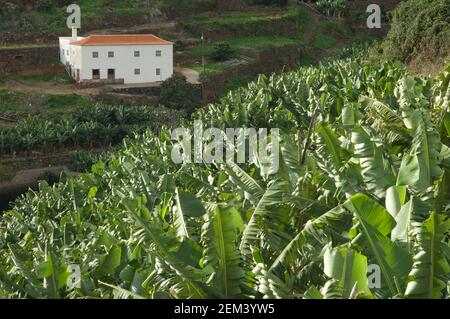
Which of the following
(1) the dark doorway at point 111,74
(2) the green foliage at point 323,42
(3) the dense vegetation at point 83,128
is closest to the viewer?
(3) the dense vegetation at point 83,128

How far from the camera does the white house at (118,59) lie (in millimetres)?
43062

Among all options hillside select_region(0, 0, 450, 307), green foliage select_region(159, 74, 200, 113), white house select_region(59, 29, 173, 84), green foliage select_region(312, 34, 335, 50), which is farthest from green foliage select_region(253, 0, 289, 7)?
hillside select_region(0, 0, 450, 307)

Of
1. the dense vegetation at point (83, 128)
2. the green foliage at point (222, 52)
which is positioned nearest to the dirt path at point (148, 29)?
the green foliage at point (222, 52)

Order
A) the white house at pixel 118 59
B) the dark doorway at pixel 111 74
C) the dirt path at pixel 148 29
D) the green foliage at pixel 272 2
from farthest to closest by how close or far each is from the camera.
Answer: the green foliage at pixel 272 2 → the dirt path at pixel 148 29 → the dark doorway at pixel 111 74 → the white house at pixel 118 59

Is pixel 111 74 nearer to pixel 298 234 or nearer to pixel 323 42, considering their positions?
pixel 323 42

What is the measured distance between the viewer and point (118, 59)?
43.9 metres

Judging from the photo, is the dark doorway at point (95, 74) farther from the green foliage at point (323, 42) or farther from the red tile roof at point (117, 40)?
the green foliage at point (323, 42)

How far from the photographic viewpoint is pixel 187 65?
4884 cm

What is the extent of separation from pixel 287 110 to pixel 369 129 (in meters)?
7.76

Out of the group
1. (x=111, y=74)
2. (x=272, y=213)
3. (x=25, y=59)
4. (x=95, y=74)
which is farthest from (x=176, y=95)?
(x=272, y=213)

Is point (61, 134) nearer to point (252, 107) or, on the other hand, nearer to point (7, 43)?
point (7, 43)

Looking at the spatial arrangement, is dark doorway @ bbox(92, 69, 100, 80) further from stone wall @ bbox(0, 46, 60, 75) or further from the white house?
stone wall @ bbox(0, 46, 60, 75)
